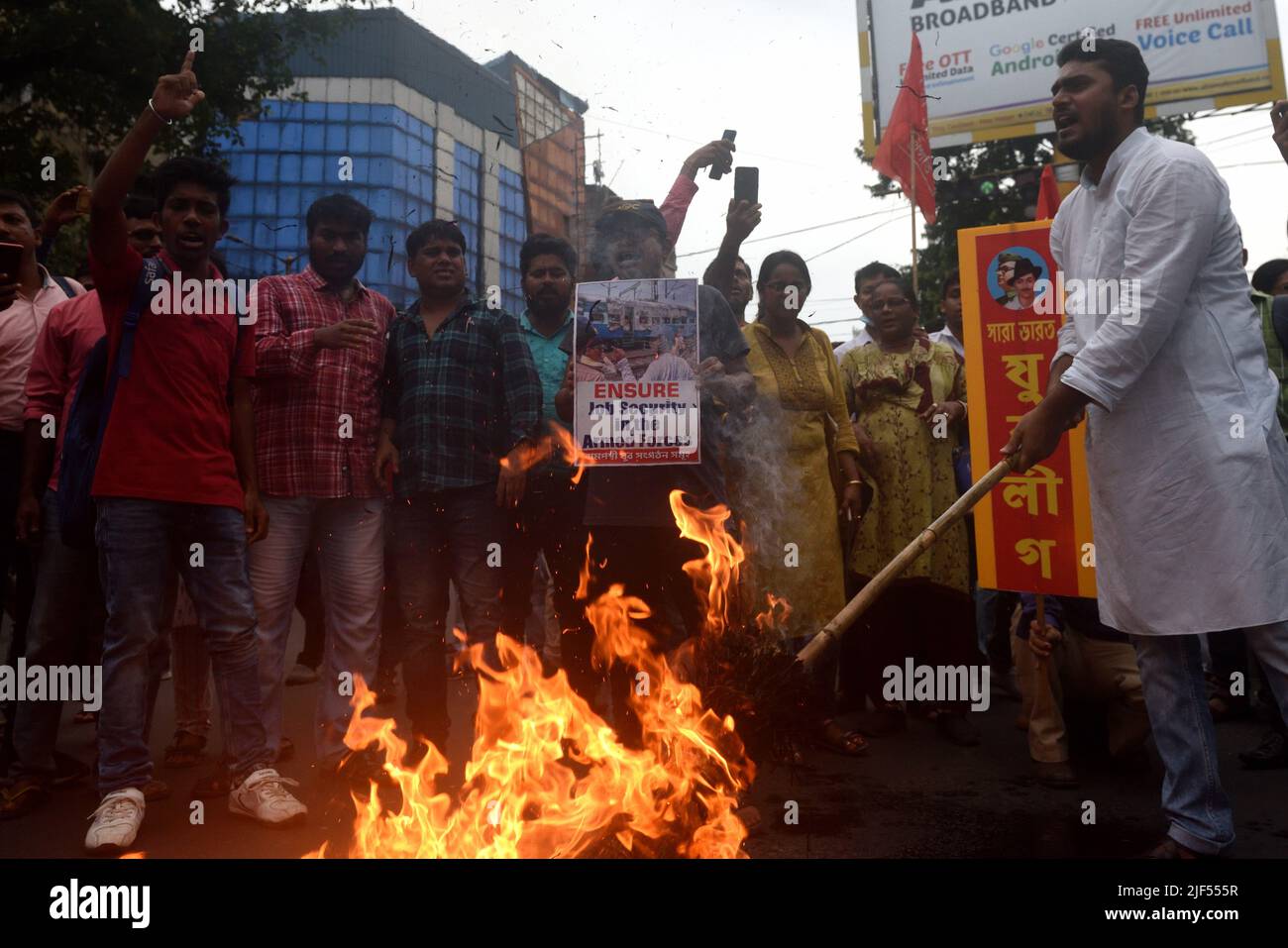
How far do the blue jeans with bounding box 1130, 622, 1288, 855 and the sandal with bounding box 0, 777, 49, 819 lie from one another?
12.0ft

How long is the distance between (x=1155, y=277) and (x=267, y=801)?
10.5ft

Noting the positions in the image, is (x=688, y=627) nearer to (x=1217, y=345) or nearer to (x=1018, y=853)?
(x=1018, y=853)

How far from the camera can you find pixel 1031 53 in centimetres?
1111

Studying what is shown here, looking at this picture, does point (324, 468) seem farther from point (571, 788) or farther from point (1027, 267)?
point (1027, 267)

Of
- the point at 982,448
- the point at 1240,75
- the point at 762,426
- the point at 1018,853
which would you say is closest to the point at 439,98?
the point at 762,426

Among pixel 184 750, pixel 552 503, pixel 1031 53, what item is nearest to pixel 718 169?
pixel 552 503

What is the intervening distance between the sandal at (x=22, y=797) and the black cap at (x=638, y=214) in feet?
9.90

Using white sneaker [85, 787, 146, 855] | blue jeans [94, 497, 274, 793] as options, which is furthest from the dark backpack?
white sneaker [85, 787, 146, 855]

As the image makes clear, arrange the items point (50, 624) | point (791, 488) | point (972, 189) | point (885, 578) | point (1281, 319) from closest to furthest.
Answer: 1. point (885, 578)
2. point (50, 624)
3. point (791, 488)
4. point (1281, 319)
5. point (972, 189)

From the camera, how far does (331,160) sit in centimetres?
1753

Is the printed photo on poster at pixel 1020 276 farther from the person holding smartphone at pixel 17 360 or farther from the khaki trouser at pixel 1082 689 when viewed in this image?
the person holding smartphone at pixel 17 360

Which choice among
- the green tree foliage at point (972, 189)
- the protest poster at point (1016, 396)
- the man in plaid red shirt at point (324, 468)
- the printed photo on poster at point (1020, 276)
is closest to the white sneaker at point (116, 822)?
the man in plaid red shirt at point (324, 468)

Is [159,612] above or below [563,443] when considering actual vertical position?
below

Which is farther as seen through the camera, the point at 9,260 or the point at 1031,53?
the point at 1031,53
